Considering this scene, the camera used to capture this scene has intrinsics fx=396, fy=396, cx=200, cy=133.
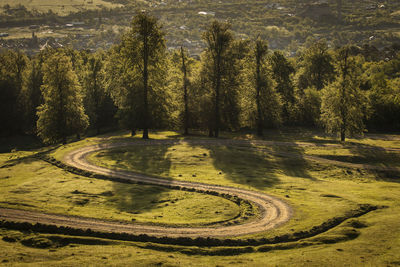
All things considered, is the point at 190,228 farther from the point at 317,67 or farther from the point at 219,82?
the point at 317,67

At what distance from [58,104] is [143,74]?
19.7 m

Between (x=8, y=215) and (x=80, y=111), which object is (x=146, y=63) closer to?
(x=80, y=111)

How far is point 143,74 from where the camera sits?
85375 mm

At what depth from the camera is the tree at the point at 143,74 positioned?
8431cm

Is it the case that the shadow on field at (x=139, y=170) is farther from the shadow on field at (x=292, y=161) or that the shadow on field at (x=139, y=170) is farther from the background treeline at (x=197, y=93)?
the shadow on field at (x=292, y=161)

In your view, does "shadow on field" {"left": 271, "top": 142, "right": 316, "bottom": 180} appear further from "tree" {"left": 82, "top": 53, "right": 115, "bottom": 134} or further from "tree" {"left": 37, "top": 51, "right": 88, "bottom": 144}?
"tree" {"left": 82, "top": 53, "right": 115, "bottom": 134}

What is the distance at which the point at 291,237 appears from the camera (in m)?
39.8

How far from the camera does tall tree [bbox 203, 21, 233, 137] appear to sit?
9038 cm

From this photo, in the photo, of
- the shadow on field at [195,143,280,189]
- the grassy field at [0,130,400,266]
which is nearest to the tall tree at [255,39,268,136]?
the grassy field at [0,130,400,266]

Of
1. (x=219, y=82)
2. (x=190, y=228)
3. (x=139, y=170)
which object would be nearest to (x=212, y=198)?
(x=190, y=228)

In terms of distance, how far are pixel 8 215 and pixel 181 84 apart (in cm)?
5920

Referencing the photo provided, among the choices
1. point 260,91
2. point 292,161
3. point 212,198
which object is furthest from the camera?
point 260,91

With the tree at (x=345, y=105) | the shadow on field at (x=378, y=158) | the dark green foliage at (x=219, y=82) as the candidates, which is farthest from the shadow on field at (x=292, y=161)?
the dark green foliage at (x=219, y=82)

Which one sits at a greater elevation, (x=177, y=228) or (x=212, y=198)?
(x=212, y=198)
